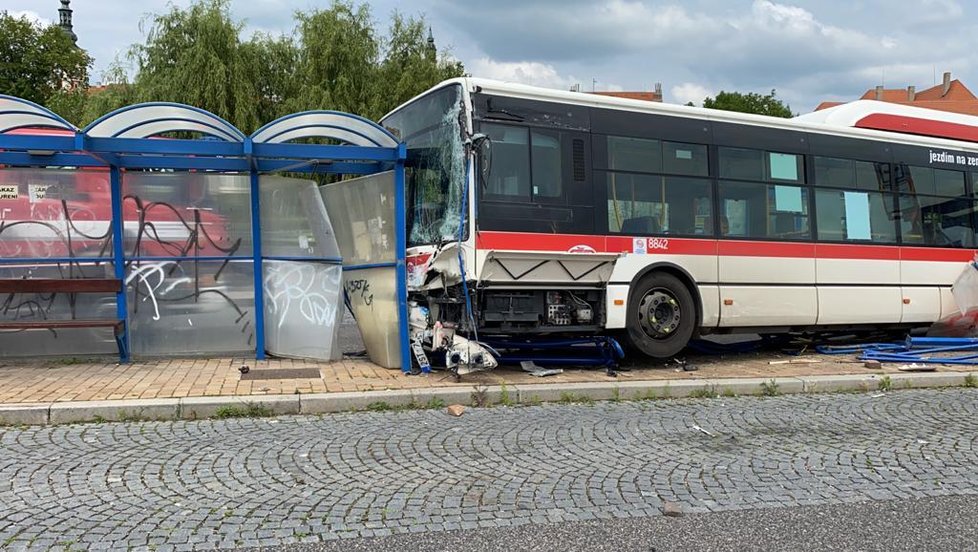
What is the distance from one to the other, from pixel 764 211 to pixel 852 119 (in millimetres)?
2542

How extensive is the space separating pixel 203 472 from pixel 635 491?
292 centimetres

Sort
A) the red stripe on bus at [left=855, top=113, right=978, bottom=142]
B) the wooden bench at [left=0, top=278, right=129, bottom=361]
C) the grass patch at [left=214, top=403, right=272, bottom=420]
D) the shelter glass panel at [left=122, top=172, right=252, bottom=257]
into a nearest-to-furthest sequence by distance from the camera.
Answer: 1. the grass patch at [left=214, top=403, right=272, bottom=420]
2. the wooden bench at [left=0, top=278, right=129, bottom=361]
3. the shelter glass panel at [left=122, top=172, right=252, bottom=257]
4. the red stripe on bus at [left=855, top=113, right=978, bottom=142]

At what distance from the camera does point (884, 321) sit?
10133mm

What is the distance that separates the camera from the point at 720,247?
29.4ft

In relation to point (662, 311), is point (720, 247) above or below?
above

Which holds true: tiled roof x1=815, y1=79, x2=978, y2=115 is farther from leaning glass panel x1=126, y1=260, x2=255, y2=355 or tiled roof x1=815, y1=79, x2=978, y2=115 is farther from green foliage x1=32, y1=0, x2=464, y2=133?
leaning glass panel x1=126, y1=260, x2=255, y2=355

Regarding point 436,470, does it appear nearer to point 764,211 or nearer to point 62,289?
point 62,289

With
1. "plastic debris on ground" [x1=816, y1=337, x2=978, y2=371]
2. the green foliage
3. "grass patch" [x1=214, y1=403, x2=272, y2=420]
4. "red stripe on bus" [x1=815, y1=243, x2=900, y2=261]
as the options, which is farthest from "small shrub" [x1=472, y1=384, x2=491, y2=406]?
the green foliage

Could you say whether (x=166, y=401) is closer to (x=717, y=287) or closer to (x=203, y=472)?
(x=203, y=472)

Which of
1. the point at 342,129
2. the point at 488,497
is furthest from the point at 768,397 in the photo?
the point at 342,129

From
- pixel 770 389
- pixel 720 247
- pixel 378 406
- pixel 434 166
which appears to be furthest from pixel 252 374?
pixel 720 247

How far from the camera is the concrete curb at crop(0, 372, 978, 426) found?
588 cm

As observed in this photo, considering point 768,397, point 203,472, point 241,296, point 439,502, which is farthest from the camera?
point 241,296

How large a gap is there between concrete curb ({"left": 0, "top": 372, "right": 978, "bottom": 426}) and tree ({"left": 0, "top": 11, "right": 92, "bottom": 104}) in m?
34.9
